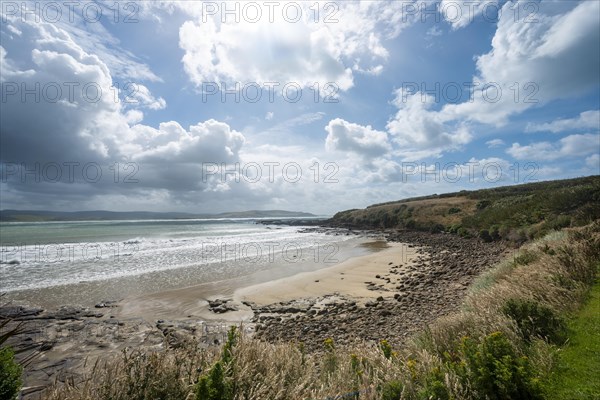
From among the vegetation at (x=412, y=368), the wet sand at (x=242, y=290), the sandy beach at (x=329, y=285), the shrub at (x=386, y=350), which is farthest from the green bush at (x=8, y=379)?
the sandy beach at (x=329, y=285)

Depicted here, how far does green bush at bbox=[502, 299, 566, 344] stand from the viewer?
523 centimetres

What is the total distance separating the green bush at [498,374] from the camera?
3623mm

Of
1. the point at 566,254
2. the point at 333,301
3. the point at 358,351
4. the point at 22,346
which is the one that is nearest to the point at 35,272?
the point at 22,346

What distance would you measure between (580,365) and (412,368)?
2470 millimetres

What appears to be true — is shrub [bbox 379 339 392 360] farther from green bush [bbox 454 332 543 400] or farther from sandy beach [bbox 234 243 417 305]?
sandy beach [bbox 234 243 417 305]

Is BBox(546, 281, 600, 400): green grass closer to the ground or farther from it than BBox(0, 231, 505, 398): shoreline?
farther from it

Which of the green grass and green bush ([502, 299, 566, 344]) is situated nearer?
the green grass

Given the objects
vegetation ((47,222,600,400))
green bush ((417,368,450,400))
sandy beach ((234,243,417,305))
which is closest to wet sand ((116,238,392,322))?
sandy beach ((234,243,417,305))

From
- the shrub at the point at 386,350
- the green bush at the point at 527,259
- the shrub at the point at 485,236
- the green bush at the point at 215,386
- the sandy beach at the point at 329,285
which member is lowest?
the sandy beach at the point at 329,285

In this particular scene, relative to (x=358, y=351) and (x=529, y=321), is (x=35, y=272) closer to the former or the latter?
(x=358, y=351)

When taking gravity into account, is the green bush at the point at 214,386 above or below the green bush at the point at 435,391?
above

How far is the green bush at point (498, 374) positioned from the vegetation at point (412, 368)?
0.04 feet

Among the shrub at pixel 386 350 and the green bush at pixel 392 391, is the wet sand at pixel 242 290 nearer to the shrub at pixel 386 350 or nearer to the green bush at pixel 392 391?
the shrub at pixel 386 350

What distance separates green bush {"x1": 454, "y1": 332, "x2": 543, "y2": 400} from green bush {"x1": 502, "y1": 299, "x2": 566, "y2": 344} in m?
1.50
